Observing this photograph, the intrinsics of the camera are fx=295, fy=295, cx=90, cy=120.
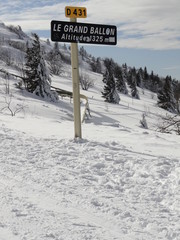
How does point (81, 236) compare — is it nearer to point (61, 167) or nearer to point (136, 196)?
point (136, 196)

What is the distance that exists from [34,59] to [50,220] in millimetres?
30053

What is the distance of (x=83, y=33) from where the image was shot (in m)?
6.00

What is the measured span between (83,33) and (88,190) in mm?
3513

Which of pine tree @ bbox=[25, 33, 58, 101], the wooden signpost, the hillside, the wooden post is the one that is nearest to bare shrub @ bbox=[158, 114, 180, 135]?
the hillside

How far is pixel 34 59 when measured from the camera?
31.4 metres

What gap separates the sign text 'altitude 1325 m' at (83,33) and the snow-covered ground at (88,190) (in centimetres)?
207

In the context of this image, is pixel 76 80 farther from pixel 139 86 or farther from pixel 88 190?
pixel 139 86

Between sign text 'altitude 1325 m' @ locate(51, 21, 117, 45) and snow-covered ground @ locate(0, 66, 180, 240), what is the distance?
2074 mm

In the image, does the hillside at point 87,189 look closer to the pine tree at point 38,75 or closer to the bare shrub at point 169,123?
the bare shrub at point 169,123

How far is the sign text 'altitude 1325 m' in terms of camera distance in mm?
5793

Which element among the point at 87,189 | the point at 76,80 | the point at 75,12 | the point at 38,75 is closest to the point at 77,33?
the point at 75,12

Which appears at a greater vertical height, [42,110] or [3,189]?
[3,189]

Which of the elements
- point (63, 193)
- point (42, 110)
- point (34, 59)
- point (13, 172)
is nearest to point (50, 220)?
point (63, 193)

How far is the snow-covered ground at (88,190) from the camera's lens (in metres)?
2.71
